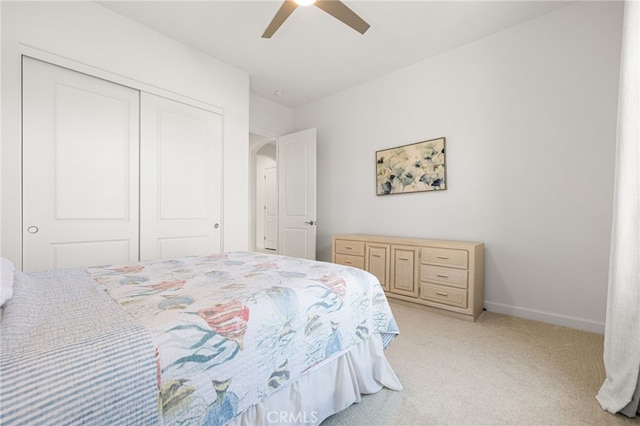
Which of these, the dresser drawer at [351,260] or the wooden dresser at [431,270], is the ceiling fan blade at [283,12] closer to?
the wooden dresser at [431,270]

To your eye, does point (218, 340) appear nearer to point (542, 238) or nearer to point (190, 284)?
point (190, 284)

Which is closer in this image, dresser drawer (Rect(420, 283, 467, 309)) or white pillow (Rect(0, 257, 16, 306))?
white pillow (Rect(0, 257, 16, 306))

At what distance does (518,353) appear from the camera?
2.00 meters

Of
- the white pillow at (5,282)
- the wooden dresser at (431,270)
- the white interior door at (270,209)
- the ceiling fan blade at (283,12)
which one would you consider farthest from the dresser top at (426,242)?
the white interior door at (270,209)

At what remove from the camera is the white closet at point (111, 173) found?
7.16 ft

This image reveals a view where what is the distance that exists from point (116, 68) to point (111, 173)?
949 mm

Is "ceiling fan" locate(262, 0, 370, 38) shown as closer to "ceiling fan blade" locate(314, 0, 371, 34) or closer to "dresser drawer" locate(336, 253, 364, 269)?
"ceiling fan blade" locate(314, 0, 371, 34)

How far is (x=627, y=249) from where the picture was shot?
4.53 ft

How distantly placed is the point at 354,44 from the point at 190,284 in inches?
115

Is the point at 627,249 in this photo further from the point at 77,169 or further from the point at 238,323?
the point at 77,169

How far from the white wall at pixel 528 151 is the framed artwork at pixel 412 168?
95 millimetres

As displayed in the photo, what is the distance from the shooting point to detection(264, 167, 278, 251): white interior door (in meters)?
7.10

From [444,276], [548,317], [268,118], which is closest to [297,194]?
[268,118]

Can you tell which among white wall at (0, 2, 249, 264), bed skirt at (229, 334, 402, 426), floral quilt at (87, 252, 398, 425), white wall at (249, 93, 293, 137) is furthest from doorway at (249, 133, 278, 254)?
bed skirt at (229, 334, 402, 426)
